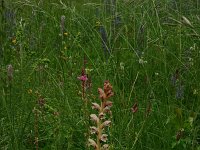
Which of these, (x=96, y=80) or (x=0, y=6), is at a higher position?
(x=0, y=6)

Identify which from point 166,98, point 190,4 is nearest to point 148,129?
point 166,98

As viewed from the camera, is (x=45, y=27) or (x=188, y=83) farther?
(x=45, y=27)

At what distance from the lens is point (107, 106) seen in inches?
54.1

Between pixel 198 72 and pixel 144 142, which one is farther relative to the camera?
pixel 198 72

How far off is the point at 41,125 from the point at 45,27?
6.69ft

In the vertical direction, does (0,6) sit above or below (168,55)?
above

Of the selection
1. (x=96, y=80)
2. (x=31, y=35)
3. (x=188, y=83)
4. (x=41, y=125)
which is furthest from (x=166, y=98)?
(x=31, y=35)

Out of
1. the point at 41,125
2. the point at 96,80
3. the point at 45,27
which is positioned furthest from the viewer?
the point at 45,27

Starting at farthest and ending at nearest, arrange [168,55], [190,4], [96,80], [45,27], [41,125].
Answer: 1. [45,27]
2. [190,4]
3. [168,55]
4. [96,80]
5. [41,125]

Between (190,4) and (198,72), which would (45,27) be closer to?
(190,4)

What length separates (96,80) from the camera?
3342mm

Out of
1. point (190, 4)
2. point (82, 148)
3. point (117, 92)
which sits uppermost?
point (190, 4)

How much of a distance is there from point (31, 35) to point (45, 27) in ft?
2.34

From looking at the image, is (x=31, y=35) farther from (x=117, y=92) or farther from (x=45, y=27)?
(x=117, y=92)
